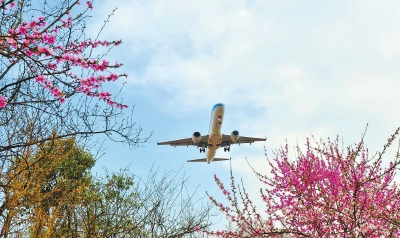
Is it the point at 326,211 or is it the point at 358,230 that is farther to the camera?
the point at 326,211

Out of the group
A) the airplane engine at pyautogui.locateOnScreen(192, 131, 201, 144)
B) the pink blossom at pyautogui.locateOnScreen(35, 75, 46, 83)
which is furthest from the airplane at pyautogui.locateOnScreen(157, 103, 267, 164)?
the pink blossom at pyautogui.locateOnScreen(35, 75, 46, 83)

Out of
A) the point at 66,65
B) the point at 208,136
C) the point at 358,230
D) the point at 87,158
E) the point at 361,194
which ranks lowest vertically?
the point at 358,230

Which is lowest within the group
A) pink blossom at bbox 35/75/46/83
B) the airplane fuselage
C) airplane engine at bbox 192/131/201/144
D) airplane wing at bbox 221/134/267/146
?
pink blossom at bbox 35/75/46/83

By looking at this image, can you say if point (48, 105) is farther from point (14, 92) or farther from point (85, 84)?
point (85, 84)

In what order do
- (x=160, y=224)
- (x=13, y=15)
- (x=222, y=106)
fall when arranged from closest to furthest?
Answer: (x=13, y=15), (x=160, y=224), (x=222, y=106)

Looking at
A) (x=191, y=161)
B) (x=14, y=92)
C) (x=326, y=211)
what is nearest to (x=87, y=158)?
(x=14, y=92)

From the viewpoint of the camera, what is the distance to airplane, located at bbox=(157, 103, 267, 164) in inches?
940

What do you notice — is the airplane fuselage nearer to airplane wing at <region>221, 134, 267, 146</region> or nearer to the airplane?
the airplane

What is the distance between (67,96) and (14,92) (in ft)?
3.12

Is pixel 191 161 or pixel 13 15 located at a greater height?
pixel 191 161

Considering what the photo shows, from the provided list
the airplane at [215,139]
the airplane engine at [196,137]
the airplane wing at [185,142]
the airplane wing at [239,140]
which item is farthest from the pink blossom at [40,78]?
the airplane wing at [239,140]

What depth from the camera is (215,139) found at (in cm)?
2562

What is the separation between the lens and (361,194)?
5.61m

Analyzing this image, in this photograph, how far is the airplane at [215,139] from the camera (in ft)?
78.3
